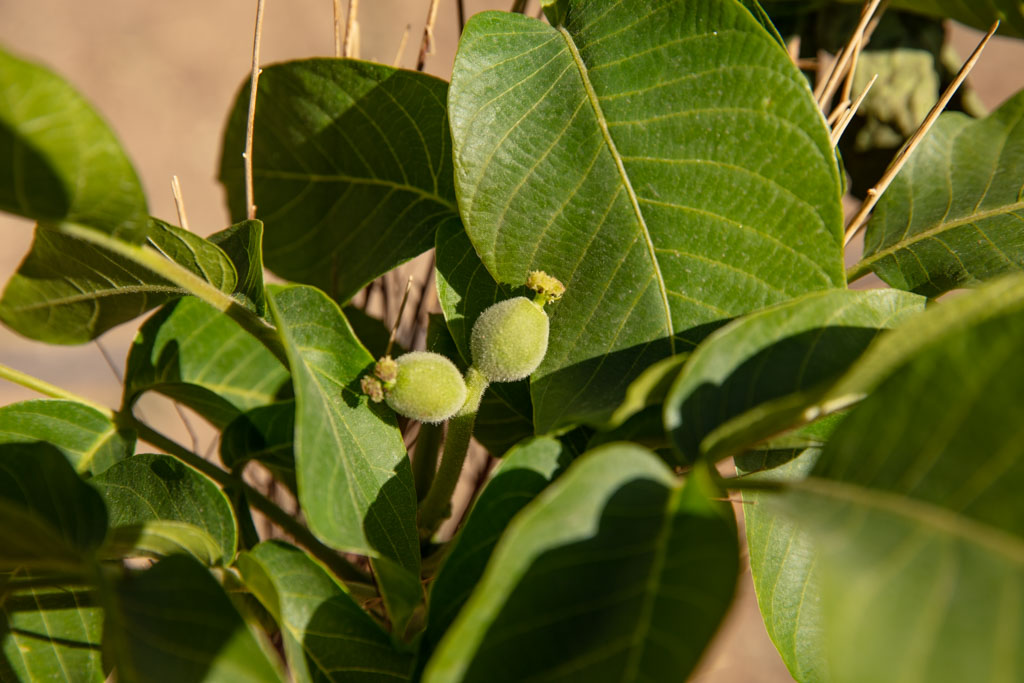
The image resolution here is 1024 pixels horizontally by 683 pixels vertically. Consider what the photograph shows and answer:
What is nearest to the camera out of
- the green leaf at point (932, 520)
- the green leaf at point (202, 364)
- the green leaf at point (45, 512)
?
the green leaf at point (932, 520)

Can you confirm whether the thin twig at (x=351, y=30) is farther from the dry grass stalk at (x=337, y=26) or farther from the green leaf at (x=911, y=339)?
the green leaf at (x=911, y=339)

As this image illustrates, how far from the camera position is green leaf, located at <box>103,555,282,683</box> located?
43 centimetres

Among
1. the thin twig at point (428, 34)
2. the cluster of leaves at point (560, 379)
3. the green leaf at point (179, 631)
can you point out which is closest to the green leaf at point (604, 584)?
the cluster of leaves at point (560, 379)

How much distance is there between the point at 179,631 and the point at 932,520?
418mm

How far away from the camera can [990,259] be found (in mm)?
703

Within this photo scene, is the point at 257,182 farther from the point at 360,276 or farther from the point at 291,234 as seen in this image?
the point at 360,276

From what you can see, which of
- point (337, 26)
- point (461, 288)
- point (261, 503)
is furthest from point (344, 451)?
point (337, 26)

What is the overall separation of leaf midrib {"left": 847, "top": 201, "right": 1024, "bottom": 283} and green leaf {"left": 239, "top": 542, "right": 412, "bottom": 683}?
55 centimetres

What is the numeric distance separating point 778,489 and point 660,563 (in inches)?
3.3

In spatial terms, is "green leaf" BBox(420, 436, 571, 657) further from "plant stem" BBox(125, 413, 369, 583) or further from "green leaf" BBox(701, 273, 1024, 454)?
"plant stem" BBox(125, 413, 369, 583)

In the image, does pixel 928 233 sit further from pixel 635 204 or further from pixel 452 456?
pixel 452 456

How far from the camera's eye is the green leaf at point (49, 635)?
630 mm

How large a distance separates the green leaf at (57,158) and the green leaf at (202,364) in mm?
340

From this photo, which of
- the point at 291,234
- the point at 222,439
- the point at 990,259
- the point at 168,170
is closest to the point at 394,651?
the point at 222,439
